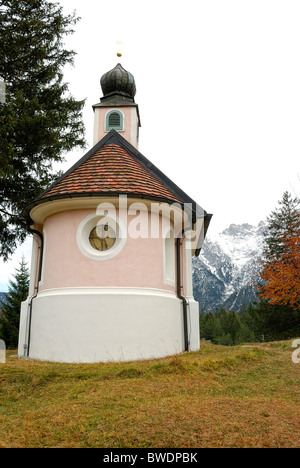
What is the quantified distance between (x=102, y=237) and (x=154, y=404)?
550 centimetres

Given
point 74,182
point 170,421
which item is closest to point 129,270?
point 74,182

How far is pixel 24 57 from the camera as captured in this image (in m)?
14.2

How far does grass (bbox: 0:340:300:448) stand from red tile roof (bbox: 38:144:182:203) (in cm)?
436

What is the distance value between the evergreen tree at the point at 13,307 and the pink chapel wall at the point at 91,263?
14.2 m

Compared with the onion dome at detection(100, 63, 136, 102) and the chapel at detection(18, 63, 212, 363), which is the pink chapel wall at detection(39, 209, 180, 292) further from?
the onion dome at detection(100, 63, 136, 102)

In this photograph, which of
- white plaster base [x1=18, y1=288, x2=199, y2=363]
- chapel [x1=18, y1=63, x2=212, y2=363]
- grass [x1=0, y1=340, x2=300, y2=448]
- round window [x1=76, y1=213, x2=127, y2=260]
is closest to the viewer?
grass [x1=0, y1=340, x2=300, y2=448]

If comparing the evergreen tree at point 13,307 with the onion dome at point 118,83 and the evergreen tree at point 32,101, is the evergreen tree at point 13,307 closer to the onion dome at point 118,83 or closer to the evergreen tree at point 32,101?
the evergreen tree at point 32,101

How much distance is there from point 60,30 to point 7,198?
7.05 metres

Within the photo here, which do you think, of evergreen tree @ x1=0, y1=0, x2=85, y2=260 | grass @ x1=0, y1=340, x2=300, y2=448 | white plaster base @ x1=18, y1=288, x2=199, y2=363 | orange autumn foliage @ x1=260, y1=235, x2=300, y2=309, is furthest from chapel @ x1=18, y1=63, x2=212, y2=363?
orange autumn foliage @ x1=260, y1=235, x2=300, y2=309

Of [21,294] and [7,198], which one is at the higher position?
[7,198]

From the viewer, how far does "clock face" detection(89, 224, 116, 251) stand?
9812mm

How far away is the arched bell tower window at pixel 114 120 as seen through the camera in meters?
15.9

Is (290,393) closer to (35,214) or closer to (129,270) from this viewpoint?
(129,270)
